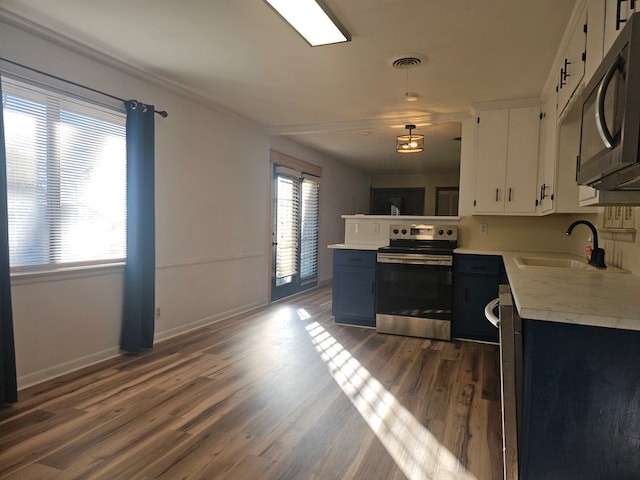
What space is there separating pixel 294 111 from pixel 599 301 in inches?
147

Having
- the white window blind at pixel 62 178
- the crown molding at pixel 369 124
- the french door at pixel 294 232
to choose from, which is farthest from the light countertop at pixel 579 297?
the french door at pixel 294 232

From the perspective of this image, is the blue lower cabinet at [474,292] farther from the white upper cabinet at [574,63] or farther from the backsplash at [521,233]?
the white upper cabinet at [574,63]

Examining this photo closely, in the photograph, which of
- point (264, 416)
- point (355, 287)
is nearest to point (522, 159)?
point (355, 287)

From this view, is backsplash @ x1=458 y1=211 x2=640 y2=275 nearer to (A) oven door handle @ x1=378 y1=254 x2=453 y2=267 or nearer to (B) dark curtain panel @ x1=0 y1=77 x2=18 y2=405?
(A) oven door handle @ x1=378 y1=254 x2=453 y2=267

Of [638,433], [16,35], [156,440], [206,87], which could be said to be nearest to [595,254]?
[638,433]

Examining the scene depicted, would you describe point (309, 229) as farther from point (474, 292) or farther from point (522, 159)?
point (522, 159)

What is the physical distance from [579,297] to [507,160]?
2915 millimetres

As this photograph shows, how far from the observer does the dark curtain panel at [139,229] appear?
3305 millimetres

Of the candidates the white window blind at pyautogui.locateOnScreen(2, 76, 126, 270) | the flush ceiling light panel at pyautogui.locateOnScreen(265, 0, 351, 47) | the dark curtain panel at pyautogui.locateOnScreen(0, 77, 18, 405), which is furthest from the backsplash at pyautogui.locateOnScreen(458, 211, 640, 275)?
the dark curtain panel at pyautogui.locateOnScreen(0, 77, 18, 405)

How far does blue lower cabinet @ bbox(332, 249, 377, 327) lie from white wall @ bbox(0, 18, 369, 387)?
4.06 ft

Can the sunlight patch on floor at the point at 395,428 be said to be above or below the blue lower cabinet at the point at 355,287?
below

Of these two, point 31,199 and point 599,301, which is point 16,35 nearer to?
point 31,199

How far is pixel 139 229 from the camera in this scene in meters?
3.34

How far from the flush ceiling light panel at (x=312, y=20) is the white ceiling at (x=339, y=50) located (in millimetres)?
54
